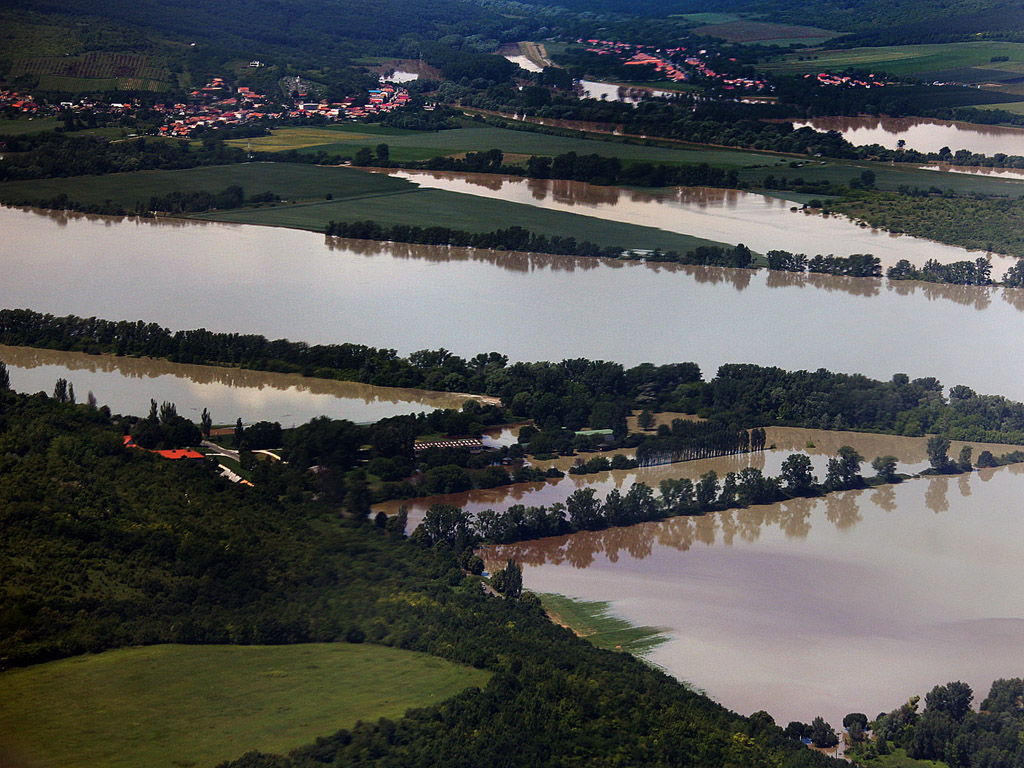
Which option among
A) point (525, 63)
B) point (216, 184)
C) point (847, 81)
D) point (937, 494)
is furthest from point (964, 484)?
point (525, 63)

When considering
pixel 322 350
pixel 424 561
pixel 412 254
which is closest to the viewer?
pixel 424 561

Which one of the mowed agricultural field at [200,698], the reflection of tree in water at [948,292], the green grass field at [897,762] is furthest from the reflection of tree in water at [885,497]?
the reflection of tree in water at [948,292]

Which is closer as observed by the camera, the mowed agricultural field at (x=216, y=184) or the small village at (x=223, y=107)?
the mowed agricultural field at (x=216, y=184)

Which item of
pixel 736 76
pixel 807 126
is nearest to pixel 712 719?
pixel 807 126

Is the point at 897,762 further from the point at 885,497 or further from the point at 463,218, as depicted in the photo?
the point at 463,218

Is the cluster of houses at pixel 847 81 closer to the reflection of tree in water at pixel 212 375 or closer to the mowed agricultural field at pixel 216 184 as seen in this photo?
the mowed agricultural field at pixel 216 184

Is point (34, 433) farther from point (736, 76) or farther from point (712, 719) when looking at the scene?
point (736, 76)
